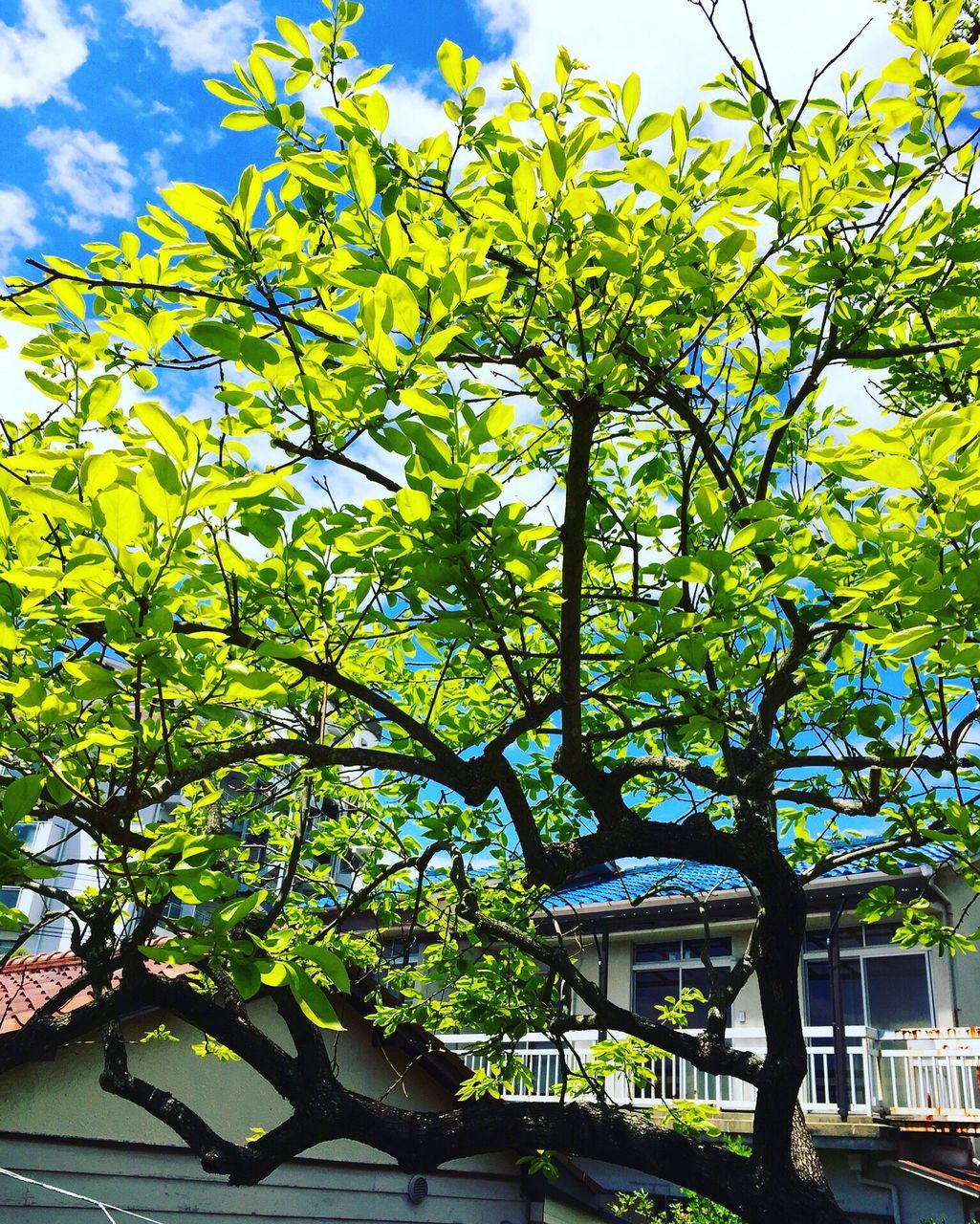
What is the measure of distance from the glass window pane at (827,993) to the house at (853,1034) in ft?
0.06

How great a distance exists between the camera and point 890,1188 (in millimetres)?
10688

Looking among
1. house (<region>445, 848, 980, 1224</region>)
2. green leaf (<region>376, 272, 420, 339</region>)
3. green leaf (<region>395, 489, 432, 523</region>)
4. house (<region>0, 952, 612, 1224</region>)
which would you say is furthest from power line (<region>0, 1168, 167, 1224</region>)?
green leaf (<region>376, 272, 420, 339</region>)

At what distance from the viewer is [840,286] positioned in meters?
4.03

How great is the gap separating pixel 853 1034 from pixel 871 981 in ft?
7.43

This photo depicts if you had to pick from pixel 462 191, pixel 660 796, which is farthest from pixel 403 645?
pixel 462 191

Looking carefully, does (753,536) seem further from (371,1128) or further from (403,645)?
(371,1128)

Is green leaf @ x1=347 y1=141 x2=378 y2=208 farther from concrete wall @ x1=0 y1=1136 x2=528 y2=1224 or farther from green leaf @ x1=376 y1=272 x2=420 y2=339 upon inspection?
concrete wall @ x1=0 y1=1136 x2=528 y2=1224

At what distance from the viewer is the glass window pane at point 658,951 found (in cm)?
1483

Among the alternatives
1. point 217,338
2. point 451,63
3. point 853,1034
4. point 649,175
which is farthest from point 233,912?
point 853,1034

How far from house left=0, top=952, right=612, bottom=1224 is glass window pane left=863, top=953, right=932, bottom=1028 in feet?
18.0

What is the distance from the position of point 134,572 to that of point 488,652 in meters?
1.85

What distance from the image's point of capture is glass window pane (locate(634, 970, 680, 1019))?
1488cm

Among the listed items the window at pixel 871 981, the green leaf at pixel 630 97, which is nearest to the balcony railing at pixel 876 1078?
the window at pixel 871 981

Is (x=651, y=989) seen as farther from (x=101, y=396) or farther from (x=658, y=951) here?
(x=101, y=396)
